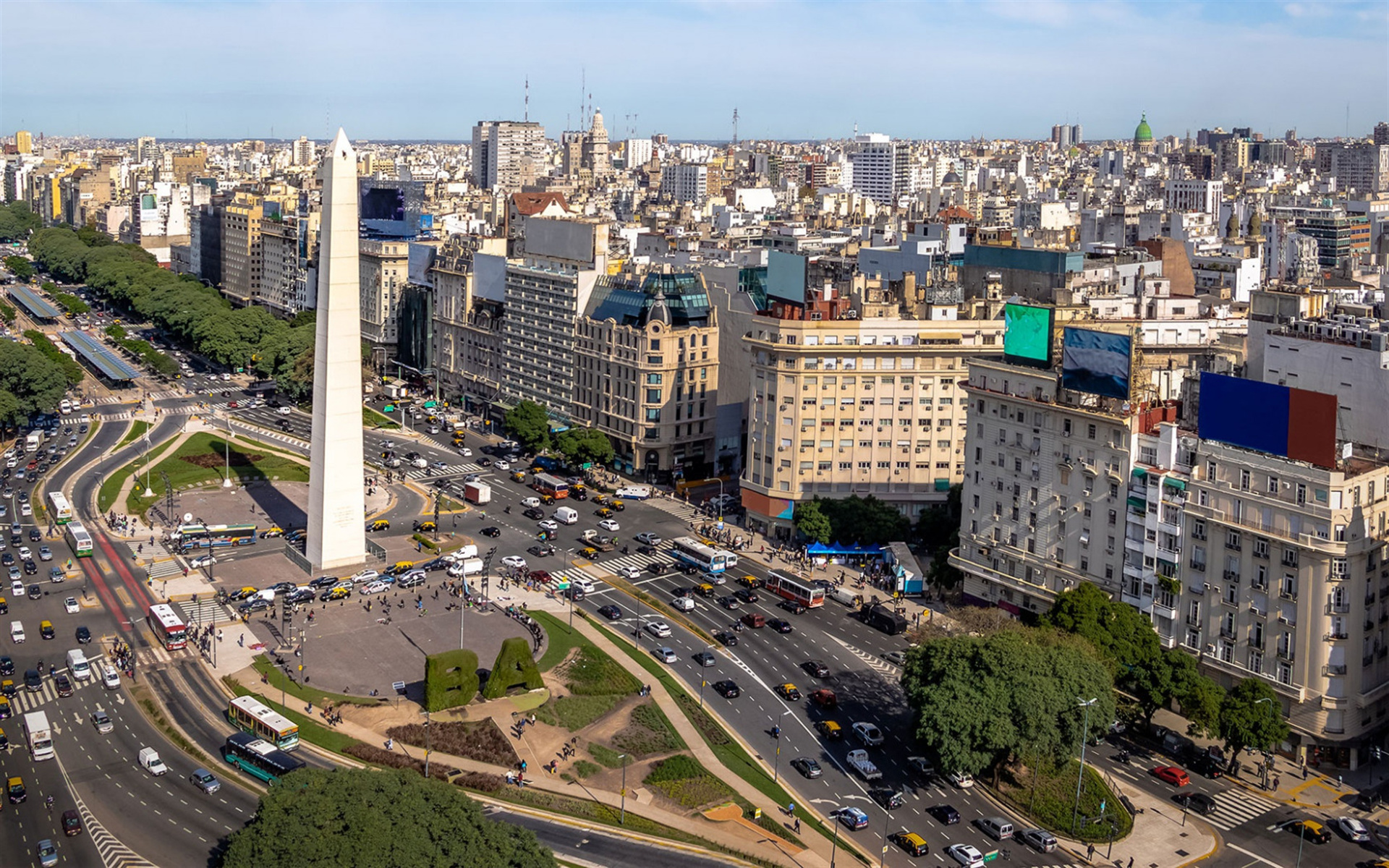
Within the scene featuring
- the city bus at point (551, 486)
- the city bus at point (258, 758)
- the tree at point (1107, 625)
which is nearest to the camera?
the city bus at point (258, 758)

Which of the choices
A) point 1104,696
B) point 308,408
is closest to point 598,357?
point 308,408

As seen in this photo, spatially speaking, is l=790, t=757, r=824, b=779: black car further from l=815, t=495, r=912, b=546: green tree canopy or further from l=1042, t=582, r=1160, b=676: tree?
l=815, t=495, r=912, b=546: green tree canopy

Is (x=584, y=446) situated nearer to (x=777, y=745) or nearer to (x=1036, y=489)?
(x=1036, y=489)

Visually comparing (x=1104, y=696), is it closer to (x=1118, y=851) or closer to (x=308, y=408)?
(x=1118, y=851)

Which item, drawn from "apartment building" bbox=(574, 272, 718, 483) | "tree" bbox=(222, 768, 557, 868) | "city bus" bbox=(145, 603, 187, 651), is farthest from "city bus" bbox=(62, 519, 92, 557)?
"tree" bbox=(222, 768, 557, 868)

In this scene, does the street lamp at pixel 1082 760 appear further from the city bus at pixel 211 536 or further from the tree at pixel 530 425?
the tree at pixel 530 425

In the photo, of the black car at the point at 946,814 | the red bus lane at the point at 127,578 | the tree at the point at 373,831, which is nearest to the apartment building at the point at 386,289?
the red bus lane at the point at 127,578

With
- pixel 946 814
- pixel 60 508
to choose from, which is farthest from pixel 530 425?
pixel 946 814
